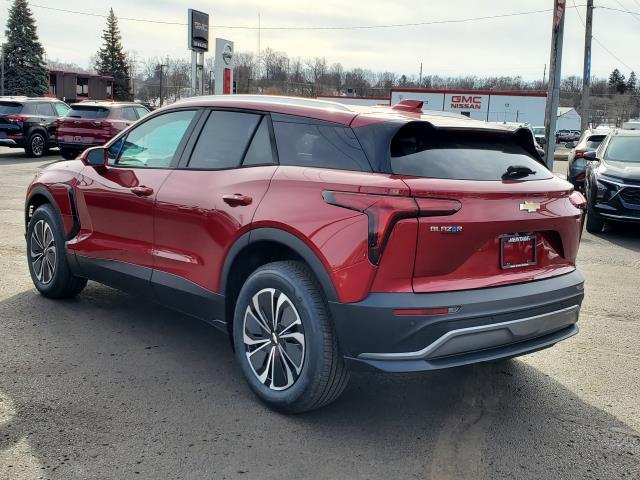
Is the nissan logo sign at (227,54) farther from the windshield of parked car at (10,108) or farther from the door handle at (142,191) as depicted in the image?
the door handle at (142,191)

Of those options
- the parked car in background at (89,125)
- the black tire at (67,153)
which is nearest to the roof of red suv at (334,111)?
the parked car in background at (89,125)

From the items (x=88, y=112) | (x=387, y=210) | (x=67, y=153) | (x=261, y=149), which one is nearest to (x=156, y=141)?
(x=261, y=149)

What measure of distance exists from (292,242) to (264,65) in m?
89.7

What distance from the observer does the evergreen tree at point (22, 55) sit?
61.4 metres

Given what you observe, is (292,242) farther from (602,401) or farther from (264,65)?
(264,65)

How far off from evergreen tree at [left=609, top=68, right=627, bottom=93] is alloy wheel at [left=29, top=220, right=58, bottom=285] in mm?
126435

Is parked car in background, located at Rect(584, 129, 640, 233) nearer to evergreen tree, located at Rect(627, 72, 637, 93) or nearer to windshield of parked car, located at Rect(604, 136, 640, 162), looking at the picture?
windshield of parked car, located at Rect(604, 136, 640, 162)

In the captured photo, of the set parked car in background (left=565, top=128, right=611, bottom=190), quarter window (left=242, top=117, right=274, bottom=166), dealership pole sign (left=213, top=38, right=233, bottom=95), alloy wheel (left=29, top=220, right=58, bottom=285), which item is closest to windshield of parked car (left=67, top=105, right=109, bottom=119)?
dealership pole sign (left=213, top=38, right=233, bottom=95)

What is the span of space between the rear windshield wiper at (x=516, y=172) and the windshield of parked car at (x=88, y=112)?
16.5 m

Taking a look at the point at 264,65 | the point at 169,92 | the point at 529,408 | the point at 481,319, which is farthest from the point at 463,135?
the point at 169,92

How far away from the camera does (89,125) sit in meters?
18.1

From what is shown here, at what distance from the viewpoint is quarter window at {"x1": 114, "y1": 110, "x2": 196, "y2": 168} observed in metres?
4.49

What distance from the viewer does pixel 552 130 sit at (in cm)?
1720

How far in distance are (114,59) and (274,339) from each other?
275ft
